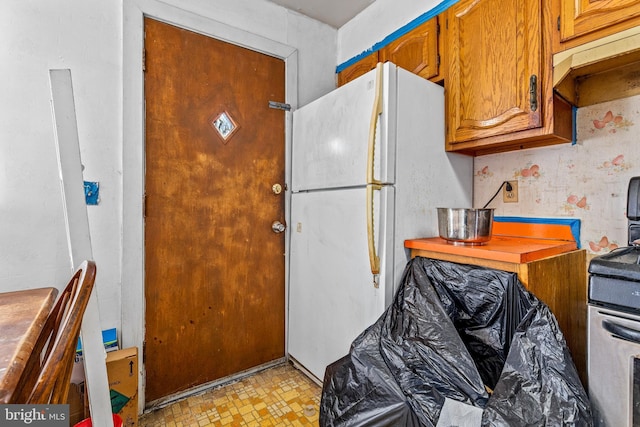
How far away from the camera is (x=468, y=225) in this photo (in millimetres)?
1382

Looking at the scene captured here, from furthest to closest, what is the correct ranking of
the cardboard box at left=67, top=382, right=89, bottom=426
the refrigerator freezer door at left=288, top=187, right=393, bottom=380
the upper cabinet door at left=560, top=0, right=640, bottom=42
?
the refrigerator freezer door at left=288, top=187, right=393, bottom=380, the cardboard box at left=67, top=382, right=89, bottom=426, the upper cabinet door at left=560, top=0, right=640, bottom=42

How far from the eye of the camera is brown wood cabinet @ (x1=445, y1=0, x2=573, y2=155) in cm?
133

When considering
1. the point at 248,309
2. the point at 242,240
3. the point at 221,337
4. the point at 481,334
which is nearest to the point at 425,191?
the point at 481,334

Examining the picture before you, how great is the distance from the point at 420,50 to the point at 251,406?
→ 2263 mm

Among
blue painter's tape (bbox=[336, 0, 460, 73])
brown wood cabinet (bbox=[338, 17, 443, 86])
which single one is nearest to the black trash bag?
brown wood cabinet (bbox=[338, 17, 443, 86])

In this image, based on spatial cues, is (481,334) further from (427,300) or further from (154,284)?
(154,284)

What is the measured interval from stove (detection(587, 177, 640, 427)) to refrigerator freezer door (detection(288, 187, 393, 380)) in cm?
74

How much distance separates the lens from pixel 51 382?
0.50 meters

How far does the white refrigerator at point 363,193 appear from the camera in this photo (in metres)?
1.47

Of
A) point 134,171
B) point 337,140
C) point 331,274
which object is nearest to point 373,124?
point 337,140

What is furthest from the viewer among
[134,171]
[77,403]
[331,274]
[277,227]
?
[277,227]

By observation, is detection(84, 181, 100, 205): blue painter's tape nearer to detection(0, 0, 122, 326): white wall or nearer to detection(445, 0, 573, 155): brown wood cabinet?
detection(0, 0, 122, 326): white wall

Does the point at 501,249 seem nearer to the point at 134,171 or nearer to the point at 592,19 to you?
the point at 592,19

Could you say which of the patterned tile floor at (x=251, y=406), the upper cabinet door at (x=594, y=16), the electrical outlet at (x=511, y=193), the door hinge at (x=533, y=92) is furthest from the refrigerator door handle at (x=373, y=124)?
the patterned tile floor at (x=251, y=406)
